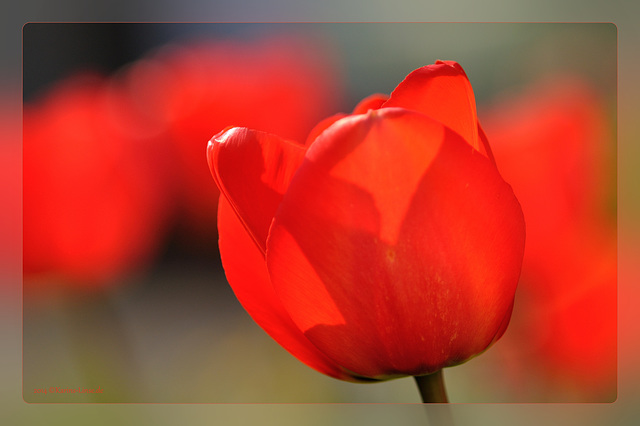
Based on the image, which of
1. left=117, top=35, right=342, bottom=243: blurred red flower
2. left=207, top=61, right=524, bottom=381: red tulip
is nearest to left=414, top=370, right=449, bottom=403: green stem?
left=207, top=61, right=524, bottom=381: red tulip

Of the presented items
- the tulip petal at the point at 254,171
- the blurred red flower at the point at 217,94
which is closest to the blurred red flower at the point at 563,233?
the blurred red flower at the point at 217,94

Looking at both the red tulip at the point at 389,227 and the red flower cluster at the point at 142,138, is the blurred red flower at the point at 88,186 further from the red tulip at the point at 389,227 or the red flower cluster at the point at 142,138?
the red tulip at the point at 389,227

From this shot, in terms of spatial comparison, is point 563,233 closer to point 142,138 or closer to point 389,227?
point 389,227

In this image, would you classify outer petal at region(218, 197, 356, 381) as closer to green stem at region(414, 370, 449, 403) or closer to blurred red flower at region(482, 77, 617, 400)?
green stem at region(414, 370, 449, 403)

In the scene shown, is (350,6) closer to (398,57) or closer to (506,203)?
(398,57)

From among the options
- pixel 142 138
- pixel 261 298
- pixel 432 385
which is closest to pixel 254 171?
pixel 261 298

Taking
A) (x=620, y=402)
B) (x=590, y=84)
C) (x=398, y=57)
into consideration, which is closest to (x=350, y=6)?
(x=398, y=57)
